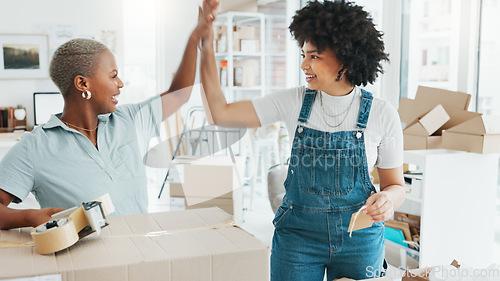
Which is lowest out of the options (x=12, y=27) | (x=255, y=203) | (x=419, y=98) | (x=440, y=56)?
(x=255, y=203)

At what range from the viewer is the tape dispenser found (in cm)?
83

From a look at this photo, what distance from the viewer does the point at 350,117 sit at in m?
1.35

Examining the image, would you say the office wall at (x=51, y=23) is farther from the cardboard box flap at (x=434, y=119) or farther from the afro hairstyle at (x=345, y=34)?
the afro hairstyle at (x=345, y=34)

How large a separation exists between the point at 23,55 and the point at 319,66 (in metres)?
4.43

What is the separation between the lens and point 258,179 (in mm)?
5492

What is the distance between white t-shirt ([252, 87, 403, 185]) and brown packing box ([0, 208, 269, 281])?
46 cm

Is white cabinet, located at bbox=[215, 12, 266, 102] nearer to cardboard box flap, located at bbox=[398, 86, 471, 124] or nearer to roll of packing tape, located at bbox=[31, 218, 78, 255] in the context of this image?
cardboard box flap, located at bbox=[398, 86, 471, 124]

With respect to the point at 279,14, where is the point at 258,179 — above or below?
below

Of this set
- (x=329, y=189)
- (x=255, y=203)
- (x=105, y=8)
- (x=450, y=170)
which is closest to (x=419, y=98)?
(x=450, y=170)

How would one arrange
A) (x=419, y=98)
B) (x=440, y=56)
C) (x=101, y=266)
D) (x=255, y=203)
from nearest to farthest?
(x=101, y=266), (x=419, y=98), (x=440, y=56), (x=255, y=203)

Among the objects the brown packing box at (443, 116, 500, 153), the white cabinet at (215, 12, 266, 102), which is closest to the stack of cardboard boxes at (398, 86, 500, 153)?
the brown packing box at (443, 116, 500, 153)

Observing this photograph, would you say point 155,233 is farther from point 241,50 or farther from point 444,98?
point 241,50

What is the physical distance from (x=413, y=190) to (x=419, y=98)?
23.8 inches

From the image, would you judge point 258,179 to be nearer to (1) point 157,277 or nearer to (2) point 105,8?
(2) point 105,8
